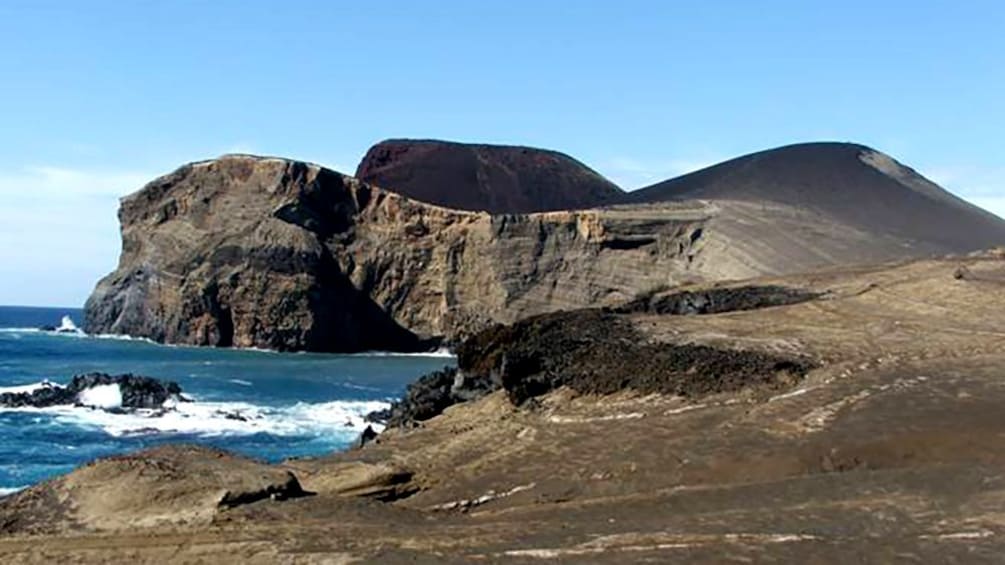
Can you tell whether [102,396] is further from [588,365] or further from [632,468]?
[632,468]

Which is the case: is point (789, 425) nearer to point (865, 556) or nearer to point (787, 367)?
point (787, 367)

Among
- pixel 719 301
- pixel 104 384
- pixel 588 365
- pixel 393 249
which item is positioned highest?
pixel 393 249

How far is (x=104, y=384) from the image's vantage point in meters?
45.8

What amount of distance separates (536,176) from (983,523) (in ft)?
381

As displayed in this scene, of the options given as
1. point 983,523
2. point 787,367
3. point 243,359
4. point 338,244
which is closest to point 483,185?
point 338,244

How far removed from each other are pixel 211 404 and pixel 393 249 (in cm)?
4656

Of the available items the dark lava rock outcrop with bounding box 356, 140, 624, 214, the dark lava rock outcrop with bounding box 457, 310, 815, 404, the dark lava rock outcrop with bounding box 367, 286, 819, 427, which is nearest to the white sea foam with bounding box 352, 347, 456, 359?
the dark lava rock outcrop with bounding box 356, 140, 624, 214

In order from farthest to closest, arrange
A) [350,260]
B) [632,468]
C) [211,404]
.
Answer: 1. [350,260]
2. [211,404]
3. [632,468]

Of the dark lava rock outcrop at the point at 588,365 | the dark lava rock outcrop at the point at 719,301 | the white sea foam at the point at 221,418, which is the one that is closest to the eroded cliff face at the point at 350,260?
the white sea foam at the point at 221,418

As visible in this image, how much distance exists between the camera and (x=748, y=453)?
51.3ft

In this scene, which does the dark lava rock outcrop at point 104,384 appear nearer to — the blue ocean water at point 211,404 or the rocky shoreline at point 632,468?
the blue ocean water at point 211,404

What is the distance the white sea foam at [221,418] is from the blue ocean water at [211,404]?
1.5 inches

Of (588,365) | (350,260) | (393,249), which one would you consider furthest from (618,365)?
(350,260)

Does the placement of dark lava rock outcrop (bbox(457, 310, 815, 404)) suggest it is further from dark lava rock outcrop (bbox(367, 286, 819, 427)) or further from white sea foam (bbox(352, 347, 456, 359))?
white sea foam (bbox(352, 347, 456, 359))
